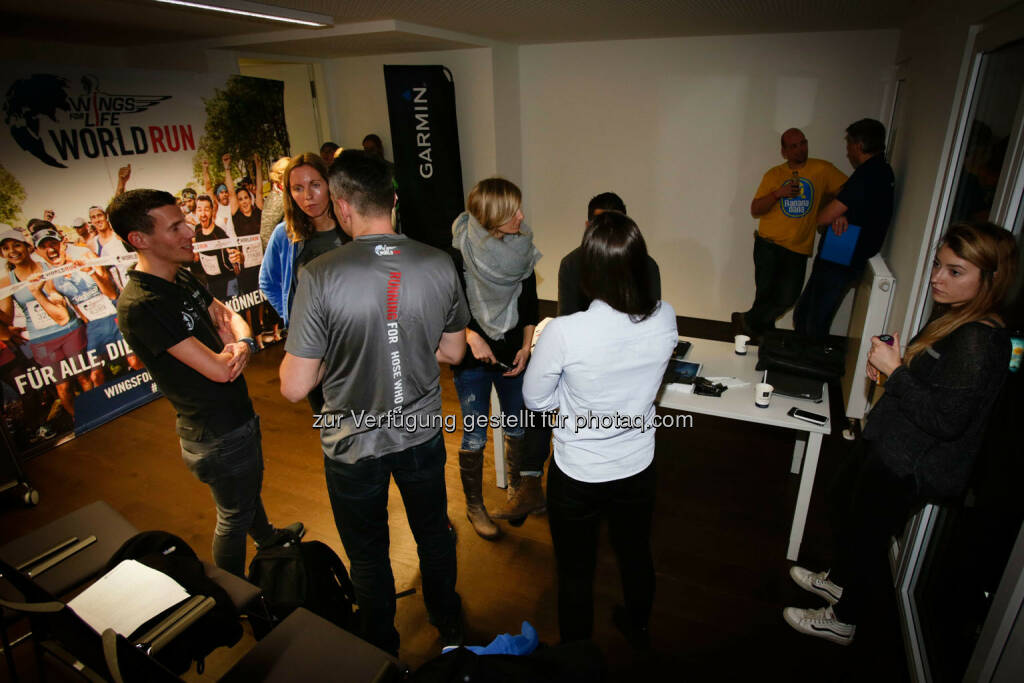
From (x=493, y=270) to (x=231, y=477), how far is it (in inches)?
48.4

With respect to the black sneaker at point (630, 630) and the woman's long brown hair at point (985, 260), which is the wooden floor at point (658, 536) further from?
the woman's long brown hair at point (985, 260)

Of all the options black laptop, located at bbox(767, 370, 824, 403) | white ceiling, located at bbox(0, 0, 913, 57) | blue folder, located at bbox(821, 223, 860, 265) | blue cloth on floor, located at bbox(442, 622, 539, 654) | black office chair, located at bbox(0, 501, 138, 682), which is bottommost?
black office chair, located at bbox(0, 501, 138, 682)

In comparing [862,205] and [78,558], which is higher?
[862,205]

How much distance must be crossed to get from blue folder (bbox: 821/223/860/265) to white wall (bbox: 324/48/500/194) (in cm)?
271

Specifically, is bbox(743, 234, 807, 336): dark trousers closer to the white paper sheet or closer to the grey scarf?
the grey scarf

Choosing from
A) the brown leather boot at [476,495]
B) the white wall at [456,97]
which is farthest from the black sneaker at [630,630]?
the white wall at [456,97]

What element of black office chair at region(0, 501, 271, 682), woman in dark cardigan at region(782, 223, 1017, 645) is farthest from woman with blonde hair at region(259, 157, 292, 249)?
woman in dark cardigan at region(782, 223, 1017, 645)

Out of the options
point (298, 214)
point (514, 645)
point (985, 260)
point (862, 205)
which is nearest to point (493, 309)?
point (298, 214)

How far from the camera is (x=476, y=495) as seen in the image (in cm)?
257

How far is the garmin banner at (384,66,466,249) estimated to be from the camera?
4590mm

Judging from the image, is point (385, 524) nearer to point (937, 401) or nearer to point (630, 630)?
point (630, 630)

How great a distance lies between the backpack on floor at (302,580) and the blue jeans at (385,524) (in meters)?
0.14

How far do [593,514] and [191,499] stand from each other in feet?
7.77

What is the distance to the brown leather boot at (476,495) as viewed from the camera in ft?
8.13
